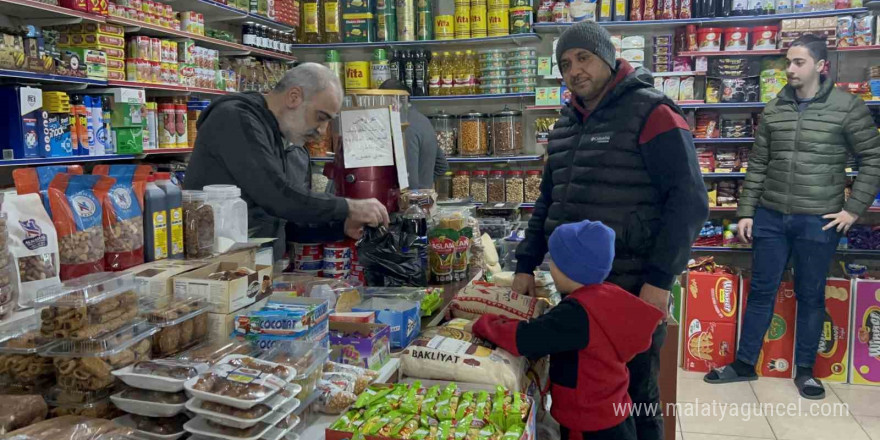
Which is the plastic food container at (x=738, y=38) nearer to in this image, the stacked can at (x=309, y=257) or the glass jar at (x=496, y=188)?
the glass jar at (x=496, y=188)

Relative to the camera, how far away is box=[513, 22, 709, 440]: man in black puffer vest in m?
2.34

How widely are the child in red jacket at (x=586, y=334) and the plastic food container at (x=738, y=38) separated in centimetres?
398

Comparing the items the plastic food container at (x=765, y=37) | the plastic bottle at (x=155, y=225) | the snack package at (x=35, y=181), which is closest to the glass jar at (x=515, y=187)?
the plastic food container at (x=765, y=37)

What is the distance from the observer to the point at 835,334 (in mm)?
4656

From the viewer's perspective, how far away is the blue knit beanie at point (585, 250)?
78.1 inches

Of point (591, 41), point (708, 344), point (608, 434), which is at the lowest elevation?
point (708, 344)

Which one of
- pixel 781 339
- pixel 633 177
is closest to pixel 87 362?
pixel 633 177

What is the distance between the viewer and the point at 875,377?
462 cm

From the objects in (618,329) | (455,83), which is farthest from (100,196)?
(455,83)

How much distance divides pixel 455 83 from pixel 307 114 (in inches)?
132

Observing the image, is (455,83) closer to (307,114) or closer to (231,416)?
(307,114)

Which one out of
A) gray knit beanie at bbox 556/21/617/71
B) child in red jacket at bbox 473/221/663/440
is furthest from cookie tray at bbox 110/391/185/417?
gray knit beanie at bbox 556/21/617/71

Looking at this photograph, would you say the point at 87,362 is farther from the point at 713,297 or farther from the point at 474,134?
the point at 474,134

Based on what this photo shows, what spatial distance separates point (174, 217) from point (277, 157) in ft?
2.99
